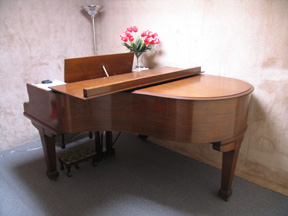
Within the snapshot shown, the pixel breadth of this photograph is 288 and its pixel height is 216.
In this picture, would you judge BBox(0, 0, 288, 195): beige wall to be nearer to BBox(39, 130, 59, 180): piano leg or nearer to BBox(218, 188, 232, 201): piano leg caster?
BBox(218, 188, 232, 201): piano leg caster

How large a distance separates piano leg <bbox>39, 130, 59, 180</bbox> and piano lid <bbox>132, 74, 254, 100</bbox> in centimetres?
92

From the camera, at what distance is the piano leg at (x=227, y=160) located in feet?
5.12

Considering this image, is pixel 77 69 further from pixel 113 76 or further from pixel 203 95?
pixel 203 95

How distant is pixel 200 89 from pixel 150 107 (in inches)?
14.5

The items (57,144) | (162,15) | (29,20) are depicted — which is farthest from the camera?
Answer: (57,144)

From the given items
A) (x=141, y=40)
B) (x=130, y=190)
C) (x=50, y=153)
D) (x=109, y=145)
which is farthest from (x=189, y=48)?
(x=50, y=153)

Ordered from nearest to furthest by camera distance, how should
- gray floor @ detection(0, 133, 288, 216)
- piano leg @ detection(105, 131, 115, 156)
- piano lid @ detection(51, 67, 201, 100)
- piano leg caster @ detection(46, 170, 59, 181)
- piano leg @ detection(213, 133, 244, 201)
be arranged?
piano lid @ detection(51, 67, 201, 100) < piano leg @ detection(213, 133, 244, 201) < gray floor @ detection(0, 133, 288, 216) < piano leg caster @ detection(46, 170, 59, 181) < piano leg @ detection(105, 131, 115, 156)

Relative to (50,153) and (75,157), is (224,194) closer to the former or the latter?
(75,157)

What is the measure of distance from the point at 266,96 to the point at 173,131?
916 mm

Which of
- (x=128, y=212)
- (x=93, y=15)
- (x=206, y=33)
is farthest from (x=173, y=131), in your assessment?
(x=93, y=15)

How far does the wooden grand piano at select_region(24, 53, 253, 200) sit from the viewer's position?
139 centimetres

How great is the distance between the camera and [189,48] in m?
2.24

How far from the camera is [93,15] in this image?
284cm

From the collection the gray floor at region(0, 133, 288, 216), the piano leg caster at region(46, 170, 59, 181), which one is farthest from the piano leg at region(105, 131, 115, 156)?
the piano leg caster at region(46, 170, 59, 181)
